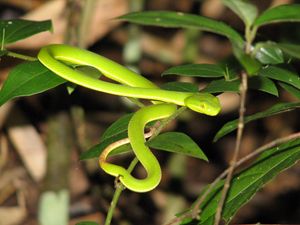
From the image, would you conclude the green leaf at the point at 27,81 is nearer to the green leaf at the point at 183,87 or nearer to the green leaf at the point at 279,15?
the green leaf at the point at 183,87

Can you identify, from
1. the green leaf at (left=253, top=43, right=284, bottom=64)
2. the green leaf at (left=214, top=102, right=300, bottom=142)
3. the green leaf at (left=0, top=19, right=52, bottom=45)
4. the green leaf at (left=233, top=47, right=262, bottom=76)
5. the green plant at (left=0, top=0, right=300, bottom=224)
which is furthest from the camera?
the green leaf at (left=0, top=19, right=52, bottom=45)

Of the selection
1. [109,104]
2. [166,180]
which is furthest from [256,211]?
[109,104]

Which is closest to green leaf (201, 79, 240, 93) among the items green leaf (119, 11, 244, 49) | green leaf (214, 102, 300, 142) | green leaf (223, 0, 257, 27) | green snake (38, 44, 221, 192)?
green leaf (214, 102, 300, 142)

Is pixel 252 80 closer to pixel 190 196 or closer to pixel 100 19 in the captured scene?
pixel 100 19

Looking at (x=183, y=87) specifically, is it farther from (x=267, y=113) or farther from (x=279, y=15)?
(x=279, y=15)

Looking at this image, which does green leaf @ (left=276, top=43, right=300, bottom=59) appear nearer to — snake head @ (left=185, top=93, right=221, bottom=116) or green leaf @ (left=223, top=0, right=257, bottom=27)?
green leaf @ (left=223, top=0, right=257, bottom=27)

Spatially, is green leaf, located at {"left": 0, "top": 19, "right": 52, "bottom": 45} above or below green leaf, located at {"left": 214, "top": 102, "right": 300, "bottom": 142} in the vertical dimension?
above

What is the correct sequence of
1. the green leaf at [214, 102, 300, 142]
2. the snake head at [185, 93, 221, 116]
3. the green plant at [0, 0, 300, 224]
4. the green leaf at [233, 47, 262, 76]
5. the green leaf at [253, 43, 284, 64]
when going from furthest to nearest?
the snake head at [185, 93, 221, 116] < the green leaf at [214, 102, 300, 142] < the green leaf at [253, 43, 284, 64] < the green plant at [0, 0, 300, 224] < the green leaf at [233, 47, 262, 76]
